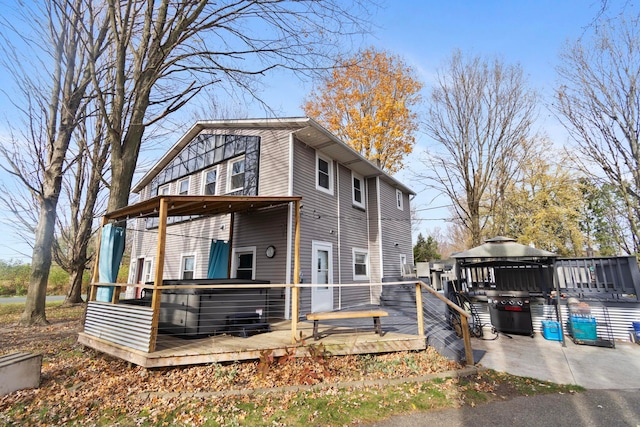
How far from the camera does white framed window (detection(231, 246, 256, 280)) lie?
884cm

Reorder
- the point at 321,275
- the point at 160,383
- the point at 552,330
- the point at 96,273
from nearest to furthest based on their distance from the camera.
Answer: the point at 160,383 → the point at 96,273 → the point at 552,330 → the point at 321,275

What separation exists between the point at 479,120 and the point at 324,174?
8.77 metres

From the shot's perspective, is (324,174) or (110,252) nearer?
(110,252)

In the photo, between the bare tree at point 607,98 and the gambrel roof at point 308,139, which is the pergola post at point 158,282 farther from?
the bare tree at point 607,98

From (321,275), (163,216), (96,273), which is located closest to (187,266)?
(96,273)

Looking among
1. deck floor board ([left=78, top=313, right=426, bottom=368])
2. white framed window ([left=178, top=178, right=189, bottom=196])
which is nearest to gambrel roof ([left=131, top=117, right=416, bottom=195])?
white framed window ([left=178, top=178, right=189, bottom=196])

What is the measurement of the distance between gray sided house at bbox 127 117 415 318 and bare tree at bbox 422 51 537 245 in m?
3.70

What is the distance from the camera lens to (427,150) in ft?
49.4

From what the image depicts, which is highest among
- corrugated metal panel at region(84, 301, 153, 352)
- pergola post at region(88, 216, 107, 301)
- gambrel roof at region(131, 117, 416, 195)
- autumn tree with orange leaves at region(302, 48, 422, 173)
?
autumn tree with orange leaves at region(302, 48, 422, 173)

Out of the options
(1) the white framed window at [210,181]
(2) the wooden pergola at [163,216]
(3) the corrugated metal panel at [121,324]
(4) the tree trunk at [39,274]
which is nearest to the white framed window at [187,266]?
(1) the white framed window at [210,181]

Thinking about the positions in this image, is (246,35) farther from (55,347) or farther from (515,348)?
(515,348)

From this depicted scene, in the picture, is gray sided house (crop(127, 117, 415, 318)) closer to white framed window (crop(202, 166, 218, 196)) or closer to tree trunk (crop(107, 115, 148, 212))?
white framed window (crop(202, 166, 218, 196))

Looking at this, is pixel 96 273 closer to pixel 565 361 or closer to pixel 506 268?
Result: pixel 565 361

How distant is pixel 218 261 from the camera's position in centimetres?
898
